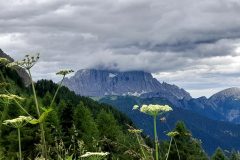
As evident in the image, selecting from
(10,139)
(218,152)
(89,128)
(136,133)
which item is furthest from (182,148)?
(136,133)

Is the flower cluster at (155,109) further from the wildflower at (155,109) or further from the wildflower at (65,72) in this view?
the wildflower at (65,72)

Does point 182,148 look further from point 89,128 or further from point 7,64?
point 7,64

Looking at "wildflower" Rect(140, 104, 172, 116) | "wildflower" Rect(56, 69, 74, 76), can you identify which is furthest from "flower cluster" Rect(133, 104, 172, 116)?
"wildflower" Rect(56, 69, 74, 76)

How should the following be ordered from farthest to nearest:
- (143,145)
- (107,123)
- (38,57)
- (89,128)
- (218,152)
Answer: (218,152) → (107,123) → (89,128) → (143,145) → (38,57)

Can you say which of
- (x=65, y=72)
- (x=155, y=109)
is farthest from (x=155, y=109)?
(x=65, y=72)

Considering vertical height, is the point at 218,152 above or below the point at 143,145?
below

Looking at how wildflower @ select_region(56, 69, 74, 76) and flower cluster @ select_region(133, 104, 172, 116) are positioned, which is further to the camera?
→ wildflower @ select_region(56, 69, 74, 76)

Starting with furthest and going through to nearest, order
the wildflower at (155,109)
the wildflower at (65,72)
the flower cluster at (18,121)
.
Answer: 1. the wildflower at (65,72)
2. the wildflower at (155,109)
3. the flower cluster at (18,121)

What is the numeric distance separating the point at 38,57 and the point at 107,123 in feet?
265

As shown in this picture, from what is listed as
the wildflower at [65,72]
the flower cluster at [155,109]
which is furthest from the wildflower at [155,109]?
the wildflower at [65,72]

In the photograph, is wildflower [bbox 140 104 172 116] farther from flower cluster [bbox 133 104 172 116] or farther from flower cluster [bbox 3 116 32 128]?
flower cluster [bbox 3 116 32 128]

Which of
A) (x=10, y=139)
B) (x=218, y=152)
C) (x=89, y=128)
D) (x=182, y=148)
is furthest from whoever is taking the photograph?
(x=218, y=152)

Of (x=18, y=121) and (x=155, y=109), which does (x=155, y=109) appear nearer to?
(x=155, y=109)

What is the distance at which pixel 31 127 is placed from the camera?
55125 mm
